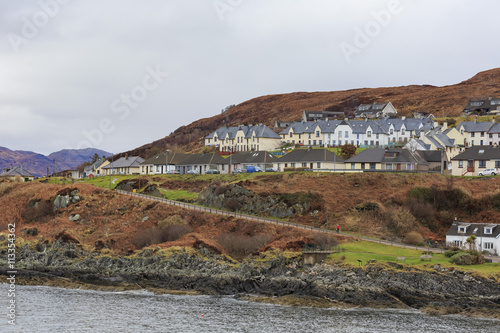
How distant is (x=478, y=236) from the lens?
63.5 meters

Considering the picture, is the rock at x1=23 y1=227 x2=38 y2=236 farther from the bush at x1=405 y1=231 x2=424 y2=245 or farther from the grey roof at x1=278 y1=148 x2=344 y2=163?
the bush at x1=405 y1=231 x2=424 y2=245

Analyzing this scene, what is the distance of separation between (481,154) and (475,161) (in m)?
1.75

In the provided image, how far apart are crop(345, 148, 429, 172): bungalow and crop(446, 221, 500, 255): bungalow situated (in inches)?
1104

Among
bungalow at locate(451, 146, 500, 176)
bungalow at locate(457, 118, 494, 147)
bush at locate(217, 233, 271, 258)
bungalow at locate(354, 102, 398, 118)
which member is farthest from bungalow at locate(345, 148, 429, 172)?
bungalow at locate(354, 102, 398, 118)

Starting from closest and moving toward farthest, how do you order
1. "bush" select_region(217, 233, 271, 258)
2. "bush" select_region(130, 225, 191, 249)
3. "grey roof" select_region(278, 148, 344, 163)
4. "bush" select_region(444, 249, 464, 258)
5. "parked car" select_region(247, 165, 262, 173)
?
"bush" select_region(444, 249, 464, 258) → "bush" select_region(217, 233, 271, 258) → "bush" select_region(130, 225, 191, 249) → "grey roof" select_region(278, 148, 344, 163) → "parked car" select_region(247, 165, 262, 173)

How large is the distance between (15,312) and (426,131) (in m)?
96.0

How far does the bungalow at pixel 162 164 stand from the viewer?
413 ft

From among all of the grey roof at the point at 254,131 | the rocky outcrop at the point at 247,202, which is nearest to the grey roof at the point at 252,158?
the grey roof at the point at 254,131

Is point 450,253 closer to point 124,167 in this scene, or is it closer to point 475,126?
point 475,126

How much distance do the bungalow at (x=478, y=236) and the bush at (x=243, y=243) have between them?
21258mm

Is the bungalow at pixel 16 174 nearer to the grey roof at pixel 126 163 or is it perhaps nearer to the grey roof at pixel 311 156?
the grey roof at pixel 126 163

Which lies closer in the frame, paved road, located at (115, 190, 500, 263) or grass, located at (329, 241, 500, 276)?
grass, located at (329, 241, 500, 276)

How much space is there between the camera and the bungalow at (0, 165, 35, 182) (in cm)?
13525

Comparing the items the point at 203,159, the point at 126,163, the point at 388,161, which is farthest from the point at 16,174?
the point at 388,161
